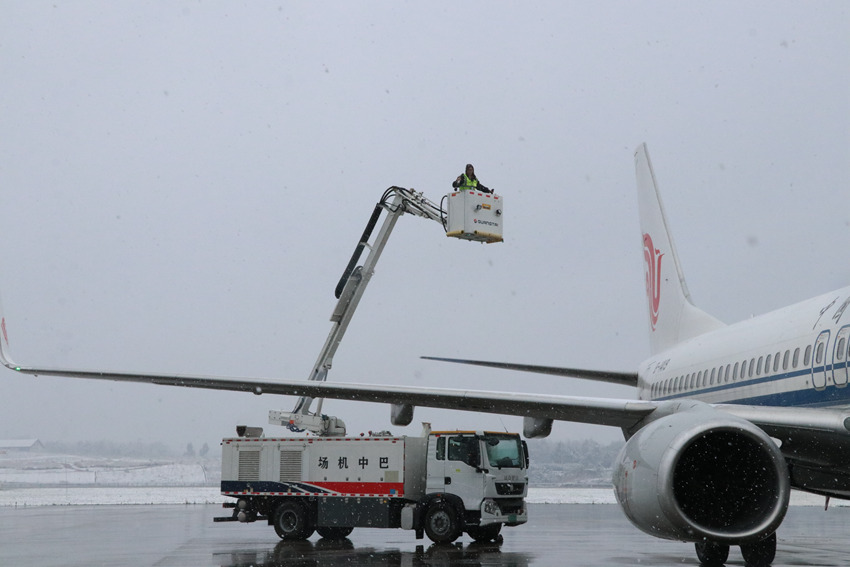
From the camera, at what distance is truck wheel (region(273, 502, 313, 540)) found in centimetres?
1778

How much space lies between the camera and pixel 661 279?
61.1ft

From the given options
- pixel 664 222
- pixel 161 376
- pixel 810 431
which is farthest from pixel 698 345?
pixel 161 376

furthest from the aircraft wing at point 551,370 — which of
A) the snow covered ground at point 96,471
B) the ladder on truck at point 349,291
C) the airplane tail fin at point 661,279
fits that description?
the snow covered ground at point 96,471

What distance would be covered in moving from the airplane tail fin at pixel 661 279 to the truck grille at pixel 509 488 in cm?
395

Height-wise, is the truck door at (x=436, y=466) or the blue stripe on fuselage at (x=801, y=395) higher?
the blue stripe on fuselage at (x=801, y=395)

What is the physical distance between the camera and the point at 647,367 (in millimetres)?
17359

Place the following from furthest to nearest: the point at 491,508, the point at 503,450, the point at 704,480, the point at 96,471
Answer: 1. the point at 96,471
2. the point at 503,450
3. the point at 491,508
4. the point at 704,480

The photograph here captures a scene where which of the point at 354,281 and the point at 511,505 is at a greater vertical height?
the point at 354,281

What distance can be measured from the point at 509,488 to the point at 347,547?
10.6 feet

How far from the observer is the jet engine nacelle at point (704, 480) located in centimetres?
789

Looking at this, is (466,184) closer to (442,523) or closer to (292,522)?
(442,523)

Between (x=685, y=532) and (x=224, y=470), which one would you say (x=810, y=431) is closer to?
(x=685, y=532)

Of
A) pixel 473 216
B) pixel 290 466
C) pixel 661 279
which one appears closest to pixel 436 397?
pixel 473 216

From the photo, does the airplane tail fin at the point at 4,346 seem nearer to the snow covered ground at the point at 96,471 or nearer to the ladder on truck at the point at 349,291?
the ladder on truck at the point at 349,291
